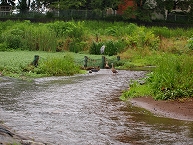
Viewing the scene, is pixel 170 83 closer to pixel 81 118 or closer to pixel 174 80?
pixel 174 80

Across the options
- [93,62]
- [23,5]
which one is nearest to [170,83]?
[93,62]

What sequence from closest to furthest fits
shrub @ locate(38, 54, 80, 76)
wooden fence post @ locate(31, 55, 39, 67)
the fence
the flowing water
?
the flowing water
shrub @ locate(38, 54, 80, 76)
wooden fence post @ locate(31, 55, 39, 67)
the fence

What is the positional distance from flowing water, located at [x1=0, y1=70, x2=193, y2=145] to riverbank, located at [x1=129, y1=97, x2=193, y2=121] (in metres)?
0.37

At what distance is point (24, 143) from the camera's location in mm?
7363

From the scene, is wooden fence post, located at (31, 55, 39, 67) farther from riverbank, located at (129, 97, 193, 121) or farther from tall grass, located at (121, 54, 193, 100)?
riverbank, located at (129, 97, 193, 121)

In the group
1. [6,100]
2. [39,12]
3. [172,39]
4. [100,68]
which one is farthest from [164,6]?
[6,100]

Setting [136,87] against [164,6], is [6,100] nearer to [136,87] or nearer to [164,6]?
[136,87]

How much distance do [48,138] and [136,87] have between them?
6563 millimetres

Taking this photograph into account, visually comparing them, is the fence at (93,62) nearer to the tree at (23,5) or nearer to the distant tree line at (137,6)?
the distant tree line at (137,6)

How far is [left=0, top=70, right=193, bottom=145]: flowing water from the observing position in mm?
8961

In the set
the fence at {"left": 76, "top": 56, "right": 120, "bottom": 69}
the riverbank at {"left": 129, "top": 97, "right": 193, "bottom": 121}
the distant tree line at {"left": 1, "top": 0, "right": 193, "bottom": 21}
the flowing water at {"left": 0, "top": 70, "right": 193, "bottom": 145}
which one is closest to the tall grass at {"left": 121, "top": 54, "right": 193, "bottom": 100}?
the riverbank at {"left": 129, "top": 97, "right": 193, "bottom": 121}

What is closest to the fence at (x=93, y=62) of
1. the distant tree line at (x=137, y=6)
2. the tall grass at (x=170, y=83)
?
the tall grass at (x=170, y=83)

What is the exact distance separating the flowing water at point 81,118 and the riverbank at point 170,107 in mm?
370

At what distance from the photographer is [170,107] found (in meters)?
12.0
